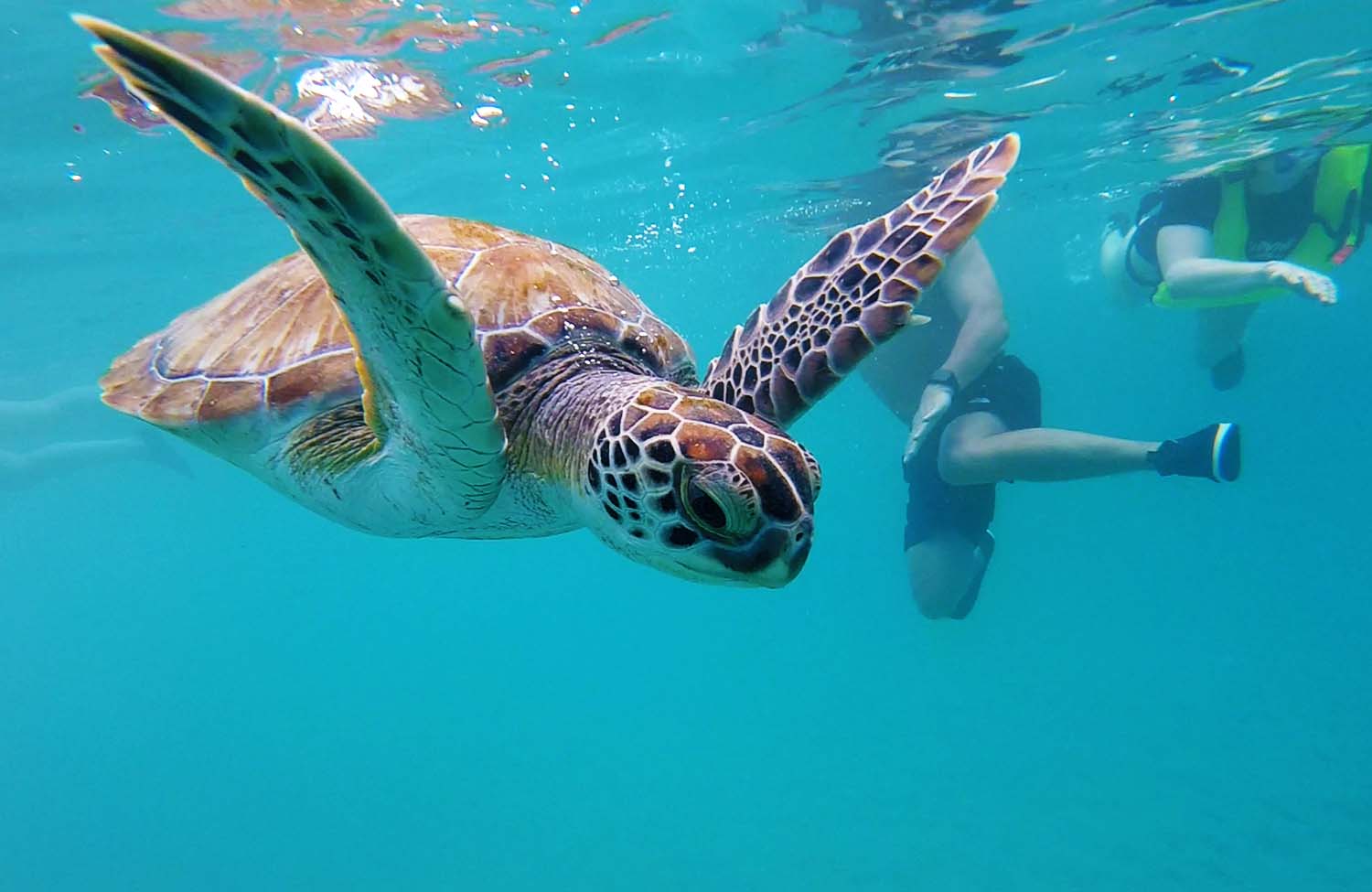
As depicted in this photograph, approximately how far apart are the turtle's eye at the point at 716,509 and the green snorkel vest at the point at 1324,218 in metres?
8.69

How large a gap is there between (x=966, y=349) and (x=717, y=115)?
224 inches

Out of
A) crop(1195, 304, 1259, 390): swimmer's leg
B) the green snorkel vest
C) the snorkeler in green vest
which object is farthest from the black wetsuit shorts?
crop(1195, 304, 1259, 390): swimmer's leg

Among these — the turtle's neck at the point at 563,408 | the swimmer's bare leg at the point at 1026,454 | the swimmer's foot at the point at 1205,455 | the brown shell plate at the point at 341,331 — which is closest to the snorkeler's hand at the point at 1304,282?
the swimmer's foot at the point at 1205,455

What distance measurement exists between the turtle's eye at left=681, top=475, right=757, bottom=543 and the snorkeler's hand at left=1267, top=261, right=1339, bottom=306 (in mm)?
6209

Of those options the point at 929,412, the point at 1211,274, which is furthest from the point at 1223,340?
the point at 929,412

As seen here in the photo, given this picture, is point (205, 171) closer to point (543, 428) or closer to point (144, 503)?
point (543, 428)

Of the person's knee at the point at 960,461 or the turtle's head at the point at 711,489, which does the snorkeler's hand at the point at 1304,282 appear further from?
the turtle's head at the point at 711,489

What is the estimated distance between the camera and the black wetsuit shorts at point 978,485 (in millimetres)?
6992

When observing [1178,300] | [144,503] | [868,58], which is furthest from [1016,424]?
[144,503]

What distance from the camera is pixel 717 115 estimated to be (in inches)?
423

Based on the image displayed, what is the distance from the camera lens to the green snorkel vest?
9.13m

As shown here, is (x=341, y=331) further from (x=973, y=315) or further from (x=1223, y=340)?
(x=1223, y=340)

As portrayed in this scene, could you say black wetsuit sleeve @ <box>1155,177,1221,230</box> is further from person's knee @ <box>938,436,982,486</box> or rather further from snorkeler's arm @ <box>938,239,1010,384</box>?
Result: person's knee @ <box>938,436,982,486</box>

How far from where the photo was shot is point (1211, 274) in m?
7.50
